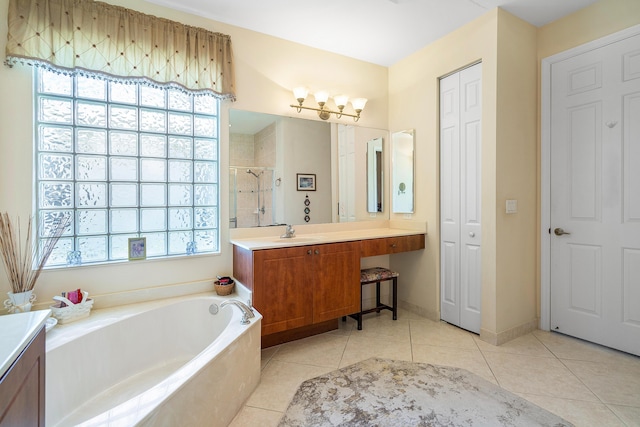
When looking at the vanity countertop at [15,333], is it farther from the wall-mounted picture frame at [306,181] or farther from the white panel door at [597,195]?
the white panel door at [597,195]

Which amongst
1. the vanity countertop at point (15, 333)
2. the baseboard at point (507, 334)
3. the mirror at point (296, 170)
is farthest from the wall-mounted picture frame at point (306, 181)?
the vanity countertop at point (15, 333)

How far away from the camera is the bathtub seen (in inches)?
48.2

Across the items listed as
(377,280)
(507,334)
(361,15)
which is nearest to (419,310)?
(377,280)

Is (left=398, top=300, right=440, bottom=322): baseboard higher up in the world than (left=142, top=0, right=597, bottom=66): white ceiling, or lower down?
lower down

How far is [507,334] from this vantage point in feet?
7.98

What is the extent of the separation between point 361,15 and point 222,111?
4.46ft

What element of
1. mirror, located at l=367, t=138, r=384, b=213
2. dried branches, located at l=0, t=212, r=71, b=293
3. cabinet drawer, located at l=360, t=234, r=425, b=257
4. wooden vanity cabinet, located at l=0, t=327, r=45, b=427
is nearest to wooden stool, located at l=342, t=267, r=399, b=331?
cabinet drawer, located at l=360, t=234, r=425, b=257

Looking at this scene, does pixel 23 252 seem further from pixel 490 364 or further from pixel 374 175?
pixel 490 364

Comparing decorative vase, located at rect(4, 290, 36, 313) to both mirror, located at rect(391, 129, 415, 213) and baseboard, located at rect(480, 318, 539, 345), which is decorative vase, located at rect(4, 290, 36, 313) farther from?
baseboard, located at rect(480, 318, 539, 345)

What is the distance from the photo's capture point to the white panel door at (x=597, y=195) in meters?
2.15

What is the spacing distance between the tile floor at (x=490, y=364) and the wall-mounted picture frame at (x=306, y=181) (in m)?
1.32

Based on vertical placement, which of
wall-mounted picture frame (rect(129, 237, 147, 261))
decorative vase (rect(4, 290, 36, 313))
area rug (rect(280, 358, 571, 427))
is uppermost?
wall-mounted picture frame (rect(129, 237, 147, 261))

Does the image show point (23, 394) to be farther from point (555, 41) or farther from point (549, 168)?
point (555, 41)

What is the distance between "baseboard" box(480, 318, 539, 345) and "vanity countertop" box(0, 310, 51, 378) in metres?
2.75
